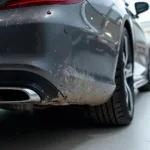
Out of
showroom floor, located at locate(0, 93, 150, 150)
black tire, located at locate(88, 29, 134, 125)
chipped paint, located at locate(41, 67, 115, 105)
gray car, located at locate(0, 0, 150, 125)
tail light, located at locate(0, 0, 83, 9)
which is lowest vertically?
showroom floor, located at locate(0, 93, 150, 150)

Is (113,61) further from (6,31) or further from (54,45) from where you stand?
(6,31)

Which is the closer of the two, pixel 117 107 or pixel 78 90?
pixel 78 90

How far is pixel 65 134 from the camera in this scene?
8.07 ft

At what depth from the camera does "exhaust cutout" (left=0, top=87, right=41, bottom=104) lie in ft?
5.31

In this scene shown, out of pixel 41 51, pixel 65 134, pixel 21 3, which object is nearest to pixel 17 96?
pixel 41 51

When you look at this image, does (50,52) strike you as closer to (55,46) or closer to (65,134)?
(55,46)

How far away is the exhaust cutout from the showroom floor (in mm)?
514

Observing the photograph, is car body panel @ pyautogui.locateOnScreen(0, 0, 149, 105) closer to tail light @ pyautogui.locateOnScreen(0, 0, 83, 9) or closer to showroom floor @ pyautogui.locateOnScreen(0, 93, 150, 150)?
tail light @ pyautogui.locateOnScreen(0, 0, 83, 9)


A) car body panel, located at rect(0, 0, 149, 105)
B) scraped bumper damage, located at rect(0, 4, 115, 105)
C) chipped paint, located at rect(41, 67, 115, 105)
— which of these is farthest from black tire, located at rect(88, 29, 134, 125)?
scraped bumper damage, located at rect(0, 4, 115, 105)

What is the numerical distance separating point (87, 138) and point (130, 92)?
0.65m

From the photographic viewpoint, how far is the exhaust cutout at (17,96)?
162 centimetres

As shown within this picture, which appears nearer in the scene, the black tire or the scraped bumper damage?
the scraped bumper damage

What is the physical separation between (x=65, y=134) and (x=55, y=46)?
3.24 ft

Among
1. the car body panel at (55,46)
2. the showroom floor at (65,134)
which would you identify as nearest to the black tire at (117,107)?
the showroom floor at (65,134)
